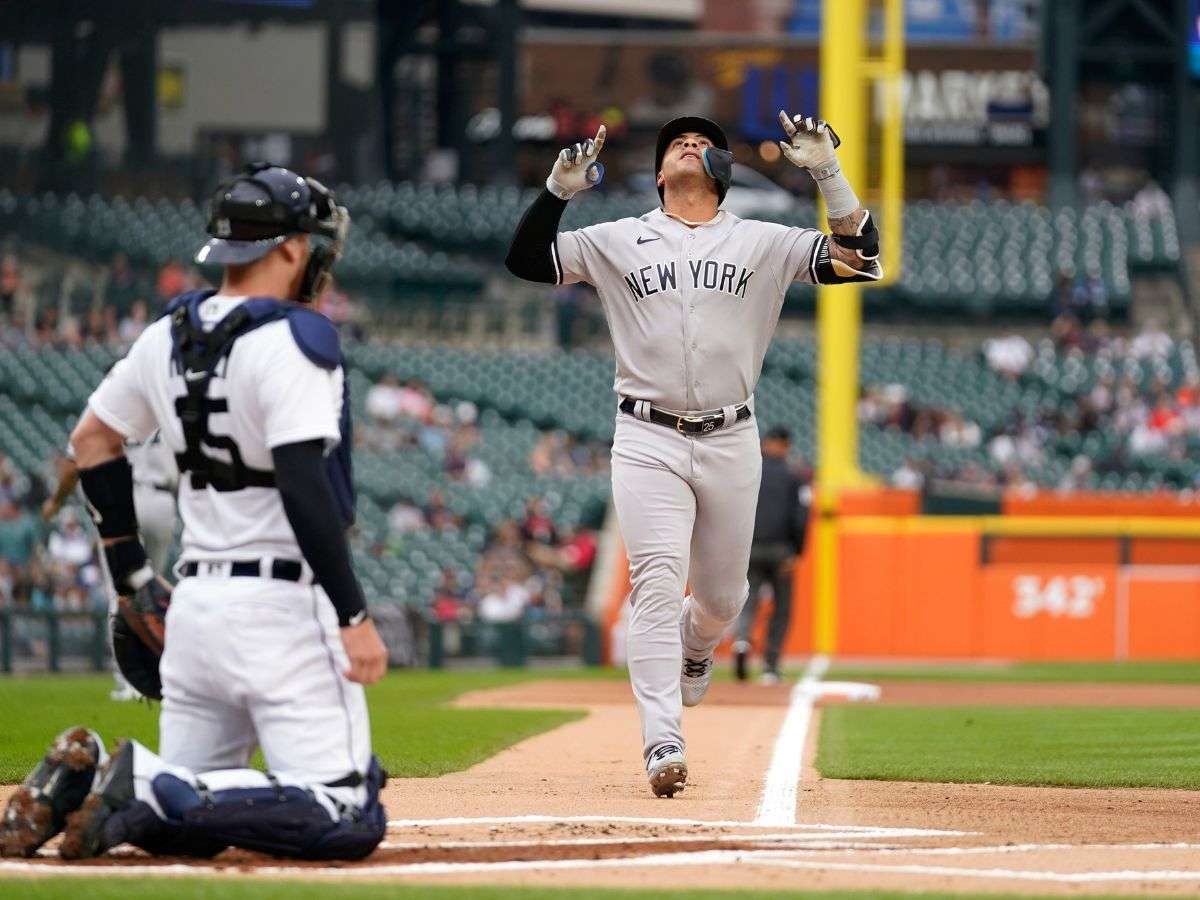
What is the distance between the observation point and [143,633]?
14.8 feet

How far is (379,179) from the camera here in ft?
103

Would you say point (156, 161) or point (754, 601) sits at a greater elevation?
point (156, 161)

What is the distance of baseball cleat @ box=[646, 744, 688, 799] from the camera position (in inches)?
223

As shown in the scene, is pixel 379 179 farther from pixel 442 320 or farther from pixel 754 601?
pixel 754 601

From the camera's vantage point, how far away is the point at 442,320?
25.6 m

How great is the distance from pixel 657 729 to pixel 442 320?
20.0 m

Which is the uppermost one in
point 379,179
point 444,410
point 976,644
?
point 379,179

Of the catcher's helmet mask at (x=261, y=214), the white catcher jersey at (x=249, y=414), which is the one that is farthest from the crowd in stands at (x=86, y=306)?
the white catcher jersey at (x=249, y=414)

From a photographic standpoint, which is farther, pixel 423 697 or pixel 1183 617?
pixel 1183 617

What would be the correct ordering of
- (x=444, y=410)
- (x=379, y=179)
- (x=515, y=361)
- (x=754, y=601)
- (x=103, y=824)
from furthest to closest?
(x=379, y=179), (x=515, y=361), (x=444, y=410), (x=754, y=601), (x=103, y=824)

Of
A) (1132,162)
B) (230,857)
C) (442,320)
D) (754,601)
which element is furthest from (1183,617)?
(1132,162)

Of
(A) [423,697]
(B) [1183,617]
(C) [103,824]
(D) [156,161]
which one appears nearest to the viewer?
(C) [103,824]

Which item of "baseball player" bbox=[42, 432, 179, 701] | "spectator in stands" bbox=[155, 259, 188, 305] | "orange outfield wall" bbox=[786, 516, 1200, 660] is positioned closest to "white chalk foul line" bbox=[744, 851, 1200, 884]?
"baseball player" bbox=[42, 432, 179, 701]

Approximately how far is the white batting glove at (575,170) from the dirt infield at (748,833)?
5.77 feet
